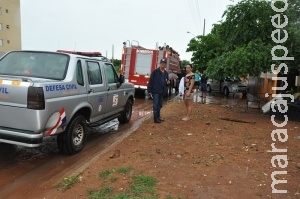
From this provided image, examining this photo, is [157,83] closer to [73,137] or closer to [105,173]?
[73,137]

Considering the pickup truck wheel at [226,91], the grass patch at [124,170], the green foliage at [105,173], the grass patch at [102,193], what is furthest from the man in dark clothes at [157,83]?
the pickup truck wheel at [226,91]

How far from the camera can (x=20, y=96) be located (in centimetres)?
469

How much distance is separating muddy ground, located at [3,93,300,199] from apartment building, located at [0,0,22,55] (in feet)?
179

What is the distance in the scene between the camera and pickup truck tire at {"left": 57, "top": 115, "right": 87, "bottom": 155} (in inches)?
221

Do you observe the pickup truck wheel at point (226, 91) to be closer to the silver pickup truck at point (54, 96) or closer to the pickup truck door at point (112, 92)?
the pickup truck door at point (112, 92)

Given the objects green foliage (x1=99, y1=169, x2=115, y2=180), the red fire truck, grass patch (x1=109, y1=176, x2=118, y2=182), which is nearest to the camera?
grass patch (x1=109, y1=176, x2=118, y2=182)

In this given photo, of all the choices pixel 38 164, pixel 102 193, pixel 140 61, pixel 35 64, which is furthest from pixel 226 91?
pixel 102 193

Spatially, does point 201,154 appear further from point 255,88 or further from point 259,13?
point 255,88

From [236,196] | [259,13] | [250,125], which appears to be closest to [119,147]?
[236,196]

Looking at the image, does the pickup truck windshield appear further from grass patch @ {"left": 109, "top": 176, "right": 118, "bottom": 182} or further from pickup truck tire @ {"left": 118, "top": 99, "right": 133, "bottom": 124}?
pickup truck tire @ {"left": 118, "top": 99, "right": 133, "bottom": 124}

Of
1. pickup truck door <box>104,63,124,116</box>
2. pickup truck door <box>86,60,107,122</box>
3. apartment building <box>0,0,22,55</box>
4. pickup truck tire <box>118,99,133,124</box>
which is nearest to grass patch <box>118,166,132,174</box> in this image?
pickup truck door <box>86,60,107,122</box>

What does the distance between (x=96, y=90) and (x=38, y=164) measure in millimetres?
1929

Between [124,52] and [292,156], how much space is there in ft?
41.0

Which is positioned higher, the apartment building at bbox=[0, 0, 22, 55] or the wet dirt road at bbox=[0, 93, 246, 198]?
the apartment building at bbox=[0, 0, 22, 55]
